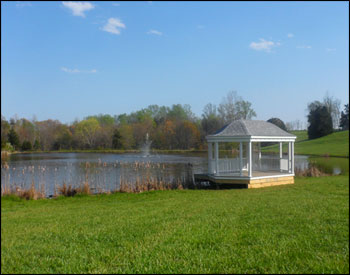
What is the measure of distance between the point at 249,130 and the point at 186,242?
955 centimetres

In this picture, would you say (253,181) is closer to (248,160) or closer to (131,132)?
(248,160)

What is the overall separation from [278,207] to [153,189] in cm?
666

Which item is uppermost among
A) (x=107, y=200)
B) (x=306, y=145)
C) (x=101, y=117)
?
(x=101, y=117)

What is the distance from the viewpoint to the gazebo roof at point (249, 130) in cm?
1314

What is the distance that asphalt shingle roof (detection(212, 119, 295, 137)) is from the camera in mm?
13241

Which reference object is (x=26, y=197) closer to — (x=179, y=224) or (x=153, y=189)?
(x=153, y=189)

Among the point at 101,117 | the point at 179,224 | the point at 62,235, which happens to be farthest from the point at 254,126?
the point at 101,117

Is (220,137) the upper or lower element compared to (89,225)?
upper

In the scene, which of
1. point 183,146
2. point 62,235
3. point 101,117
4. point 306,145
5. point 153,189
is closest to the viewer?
point 62,235

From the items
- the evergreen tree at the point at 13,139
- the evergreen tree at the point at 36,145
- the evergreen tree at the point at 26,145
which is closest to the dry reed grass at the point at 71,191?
the evergreen tree at the point at 13,139

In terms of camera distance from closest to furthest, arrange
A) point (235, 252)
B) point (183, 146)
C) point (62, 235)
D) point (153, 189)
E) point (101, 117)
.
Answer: point (235, 252), point (62, 235), point (153, 189), point (183, 146), point (101, 117)

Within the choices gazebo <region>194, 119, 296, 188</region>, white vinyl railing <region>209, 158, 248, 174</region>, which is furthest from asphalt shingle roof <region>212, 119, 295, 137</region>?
white vinyl railing <region>209, 158, 248, 174</region>

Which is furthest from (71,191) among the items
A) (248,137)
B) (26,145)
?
(26,145)

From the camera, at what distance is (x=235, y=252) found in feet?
12.8
